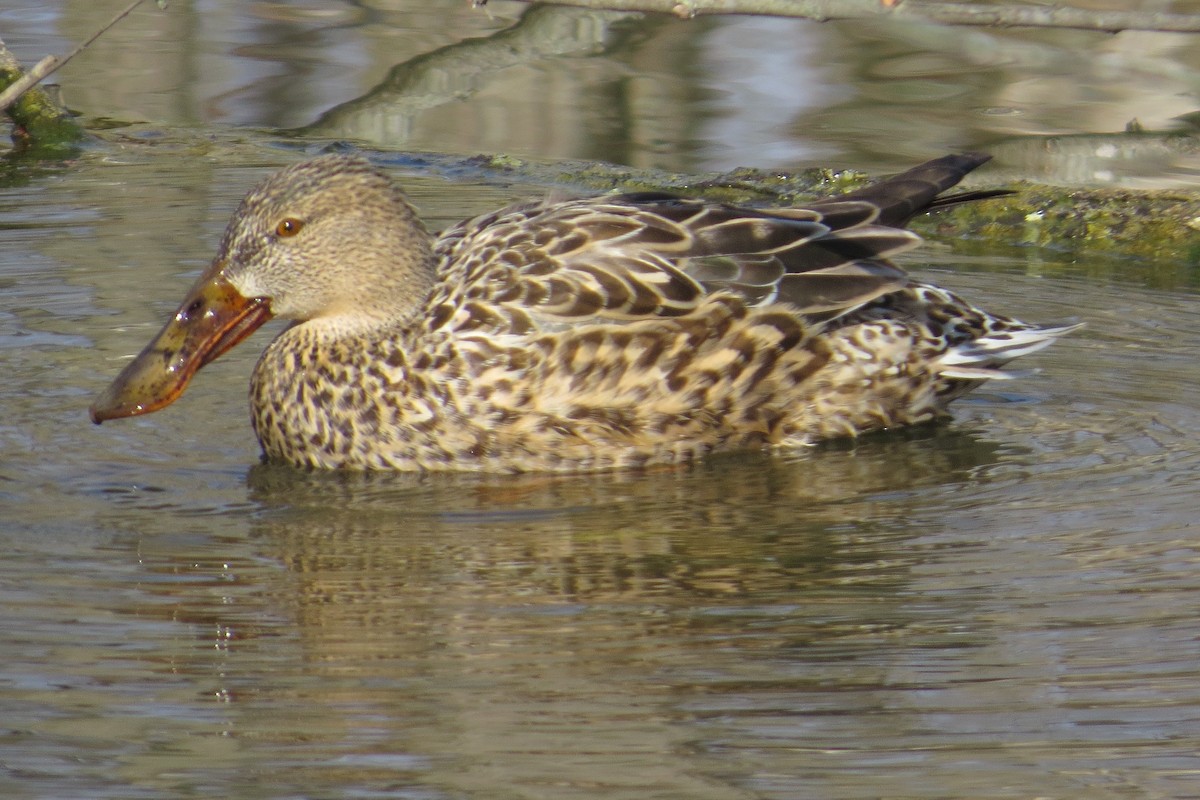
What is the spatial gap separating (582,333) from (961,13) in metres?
1.71

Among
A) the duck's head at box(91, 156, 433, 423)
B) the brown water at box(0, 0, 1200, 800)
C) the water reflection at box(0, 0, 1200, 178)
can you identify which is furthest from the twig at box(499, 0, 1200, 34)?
the water reflection at box(0, 0, 1200, 178)

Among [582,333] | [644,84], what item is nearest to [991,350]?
[582,333]

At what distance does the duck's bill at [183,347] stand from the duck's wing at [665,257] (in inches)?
27.2

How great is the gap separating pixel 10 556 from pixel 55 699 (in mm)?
1093

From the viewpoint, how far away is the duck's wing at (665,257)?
6574mm

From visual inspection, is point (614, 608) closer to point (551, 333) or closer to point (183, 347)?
point (551, 333)

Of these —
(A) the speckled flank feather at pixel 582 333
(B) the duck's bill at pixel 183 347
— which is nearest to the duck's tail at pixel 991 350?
(A) the speckled flank feather at pixel 582 333

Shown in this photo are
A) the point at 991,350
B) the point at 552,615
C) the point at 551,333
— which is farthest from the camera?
the point at 991,350

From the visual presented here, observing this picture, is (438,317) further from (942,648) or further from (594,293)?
(942,648)

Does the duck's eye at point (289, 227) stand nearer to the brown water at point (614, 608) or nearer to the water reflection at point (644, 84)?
the brown water at point (614, 608)

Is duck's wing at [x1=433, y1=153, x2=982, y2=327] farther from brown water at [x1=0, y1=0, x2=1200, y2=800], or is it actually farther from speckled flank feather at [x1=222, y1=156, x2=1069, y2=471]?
brown water at [x1=0, y1=0, x2=1200, y2=800]

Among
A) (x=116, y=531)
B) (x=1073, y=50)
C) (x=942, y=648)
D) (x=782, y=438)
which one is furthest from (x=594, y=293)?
(x=1073, y=50)

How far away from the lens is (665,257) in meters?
6.71

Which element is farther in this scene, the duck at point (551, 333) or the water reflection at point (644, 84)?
the water reflection at point (644, 84)
